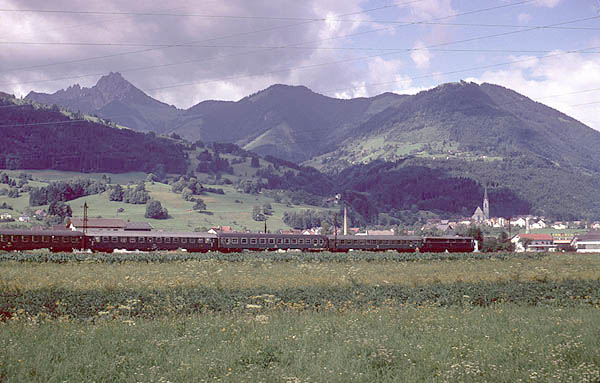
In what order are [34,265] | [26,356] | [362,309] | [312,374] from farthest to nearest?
1. [34,265]
2. [362,309]
3. [26,356]
4. [312,374]

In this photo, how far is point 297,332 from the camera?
19.0 metres

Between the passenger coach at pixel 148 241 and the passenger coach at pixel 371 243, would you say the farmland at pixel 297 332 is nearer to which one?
the passenger coach at pixel 148 241

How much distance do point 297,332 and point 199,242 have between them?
52668 millimetres

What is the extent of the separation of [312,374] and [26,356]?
8.92 meters

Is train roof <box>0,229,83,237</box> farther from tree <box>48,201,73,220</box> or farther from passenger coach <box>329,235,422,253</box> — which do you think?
tree <box>48,201,73,220</box>

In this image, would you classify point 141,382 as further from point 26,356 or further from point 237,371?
point 26,356

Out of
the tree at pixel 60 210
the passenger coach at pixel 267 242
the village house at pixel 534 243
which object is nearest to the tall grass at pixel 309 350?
the passenger coach at pixel 267 242

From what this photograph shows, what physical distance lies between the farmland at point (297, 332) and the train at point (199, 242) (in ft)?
105

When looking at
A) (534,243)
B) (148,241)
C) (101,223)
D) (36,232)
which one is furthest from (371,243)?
(534,243)

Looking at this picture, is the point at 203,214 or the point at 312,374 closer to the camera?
the point at 312,374

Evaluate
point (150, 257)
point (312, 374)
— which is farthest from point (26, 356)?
point (150, 257)

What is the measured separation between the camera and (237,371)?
14883 millimetres

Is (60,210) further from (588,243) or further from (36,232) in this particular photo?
(588,243)

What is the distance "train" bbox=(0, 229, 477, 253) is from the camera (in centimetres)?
6431
